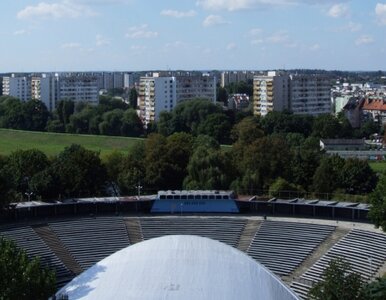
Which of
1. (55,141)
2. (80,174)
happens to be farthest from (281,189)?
(55,141)

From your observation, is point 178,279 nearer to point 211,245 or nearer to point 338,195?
point 211,245

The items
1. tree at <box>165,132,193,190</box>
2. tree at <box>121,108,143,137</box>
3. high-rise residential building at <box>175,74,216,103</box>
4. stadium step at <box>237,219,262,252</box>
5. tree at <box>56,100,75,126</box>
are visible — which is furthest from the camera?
high-rise residential building at <box>175,74,216,103</box>

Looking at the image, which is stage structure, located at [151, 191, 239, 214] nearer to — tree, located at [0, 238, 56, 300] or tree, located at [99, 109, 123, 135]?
tree, located at [0, 238, 56, 300]

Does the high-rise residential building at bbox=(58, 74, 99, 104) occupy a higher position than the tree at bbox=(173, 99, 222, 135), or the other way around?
the high-rise residential building at bbox=(58, 74, 99, 104)

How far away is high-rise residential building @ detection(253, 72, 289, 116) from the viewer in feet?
337

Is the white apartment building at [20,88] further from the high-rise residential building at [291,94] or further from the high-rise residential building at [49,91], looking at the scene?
the high-rise residential building at [291,94]

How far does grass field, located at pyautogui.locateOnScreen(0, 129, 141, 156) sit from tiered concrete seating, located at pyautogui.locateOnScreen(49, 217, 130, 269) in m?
36.6

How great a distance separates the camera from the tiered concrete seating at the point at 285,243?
1398 inches

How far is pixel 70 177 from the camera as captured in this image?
45500mm

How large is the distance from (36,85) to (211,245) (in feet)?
343

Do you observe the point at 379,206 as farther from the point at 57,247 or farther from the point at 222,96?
the point at 222,96

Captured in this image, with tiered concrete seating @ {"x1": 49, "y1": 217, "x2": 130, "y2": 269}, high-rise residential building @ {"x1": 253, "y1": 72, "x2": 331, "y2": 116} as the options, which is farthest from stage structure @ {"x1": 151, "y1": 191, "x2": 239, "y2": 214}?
high-rise residential building @ {"x1": 253, "y1": 72, "x2": 331, "y2": 116}

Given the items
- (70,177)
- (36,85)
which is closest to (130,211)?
(70,177)

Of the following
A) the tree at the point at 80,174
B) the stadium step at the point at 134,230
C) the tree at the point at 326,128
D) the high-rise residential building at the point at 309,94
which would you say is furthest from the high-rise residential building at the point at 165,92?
the stadium step at the point at 134,230
